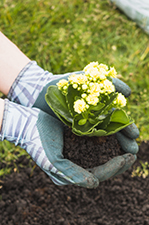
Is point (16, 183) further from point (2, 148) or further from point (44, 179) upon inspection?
point (2, 148)

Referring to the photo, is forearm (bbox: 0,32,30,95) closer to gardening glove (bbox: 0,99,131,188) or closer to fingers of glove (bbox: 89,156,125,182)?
gardening glove (bbox: 0,99,131,188)

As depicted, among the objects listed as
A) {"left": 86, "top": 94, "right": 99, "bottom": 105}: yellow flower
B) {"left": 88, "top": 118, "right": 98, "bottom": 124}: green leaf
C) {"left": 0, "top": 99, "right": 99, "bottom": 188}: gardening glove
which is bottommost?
{"left": 0, "top": 99, "right": 99, "bottom": 188}: gardening glove

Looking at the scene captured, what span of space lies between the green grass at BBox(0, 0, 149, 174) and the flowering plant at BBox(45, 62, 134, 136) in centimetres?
99

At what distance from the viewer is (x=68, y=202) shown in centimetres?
178

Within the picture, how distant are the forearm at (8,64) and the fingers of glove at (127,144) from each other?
0.91 m

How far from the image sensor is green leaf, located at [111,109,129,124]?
132cm

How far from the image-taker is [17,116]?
1492mm

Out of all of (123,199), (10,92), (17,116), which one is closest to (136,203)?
(123,199)

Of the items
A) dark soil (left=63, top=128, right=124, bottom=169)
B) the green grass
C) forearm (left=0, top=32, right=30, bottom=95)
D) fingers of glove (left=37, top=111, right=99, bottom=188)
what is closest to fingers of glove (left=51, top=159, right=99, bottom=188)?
fingers of glove (left=37, top=111, right=99, bottom=188)

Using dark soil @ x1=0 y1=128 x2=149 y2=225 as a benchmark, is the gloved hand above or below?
above

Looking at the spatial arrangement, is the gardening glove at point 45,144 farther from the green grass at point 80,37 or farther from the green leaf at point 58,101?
the green grass at point 80,37

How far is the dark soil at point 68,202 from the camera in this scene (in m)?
1.69

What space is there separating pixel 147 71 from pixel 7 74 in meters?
1.57

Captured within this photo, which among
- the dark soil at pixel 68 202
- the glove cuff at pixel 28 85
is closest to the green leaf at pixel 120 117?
the glove cuff at pixel 28 85
